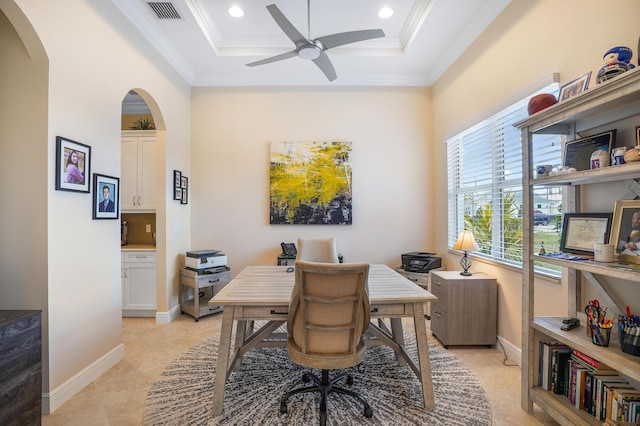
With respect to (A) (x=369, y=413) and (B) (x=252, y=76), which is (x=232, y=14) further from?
(A) (x=369, y=413)

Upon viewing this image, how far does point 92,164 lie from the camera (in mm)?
2391

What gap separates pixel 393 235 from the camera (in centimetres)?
425

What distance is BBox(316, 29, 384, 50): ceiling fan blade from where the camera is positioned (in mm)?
2316

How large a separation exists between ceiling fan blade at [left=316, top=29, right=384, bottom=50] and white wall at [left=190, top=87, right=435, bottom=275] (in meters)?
1.81

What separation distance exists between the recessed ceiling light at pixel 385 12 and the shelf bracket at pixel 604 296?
2.94m

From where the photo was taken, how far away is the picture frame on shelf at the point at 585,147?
164 centimetres

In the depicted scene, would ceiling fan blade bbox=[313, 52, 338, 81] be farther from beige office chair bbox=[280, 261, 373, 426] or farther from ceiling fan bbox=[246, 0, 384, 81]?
beige office chair bbox=[280, 261, 373, 426]

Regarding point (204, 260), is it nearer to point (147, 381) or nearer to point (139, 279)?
point (139, 279)

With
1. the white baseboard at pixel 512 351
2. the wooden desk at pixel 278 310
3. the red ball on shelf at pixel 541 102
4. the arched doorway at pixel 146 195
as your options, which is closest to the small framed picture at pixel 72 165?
the arched doorway at pixel 146 195

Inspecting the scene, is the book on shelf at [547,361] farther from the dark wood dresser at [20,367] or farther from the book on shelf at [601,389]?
the dark wood dresser at [20,367]

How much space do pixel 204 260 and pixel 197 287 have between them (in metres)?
0.34

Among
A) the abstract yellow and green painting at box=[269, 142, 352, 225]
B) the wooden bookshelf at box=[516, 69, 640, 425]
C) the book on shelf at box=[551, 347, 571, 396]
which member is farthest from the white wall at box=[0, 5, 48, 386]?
the book on shelf at box=[551, 347, 571, 396]

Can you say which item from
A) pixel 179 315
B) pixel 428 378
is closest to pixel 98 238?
pixel 179 315

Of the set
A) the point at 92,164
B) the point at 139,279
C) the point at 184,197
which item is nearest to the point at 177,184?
the point at 184,197
